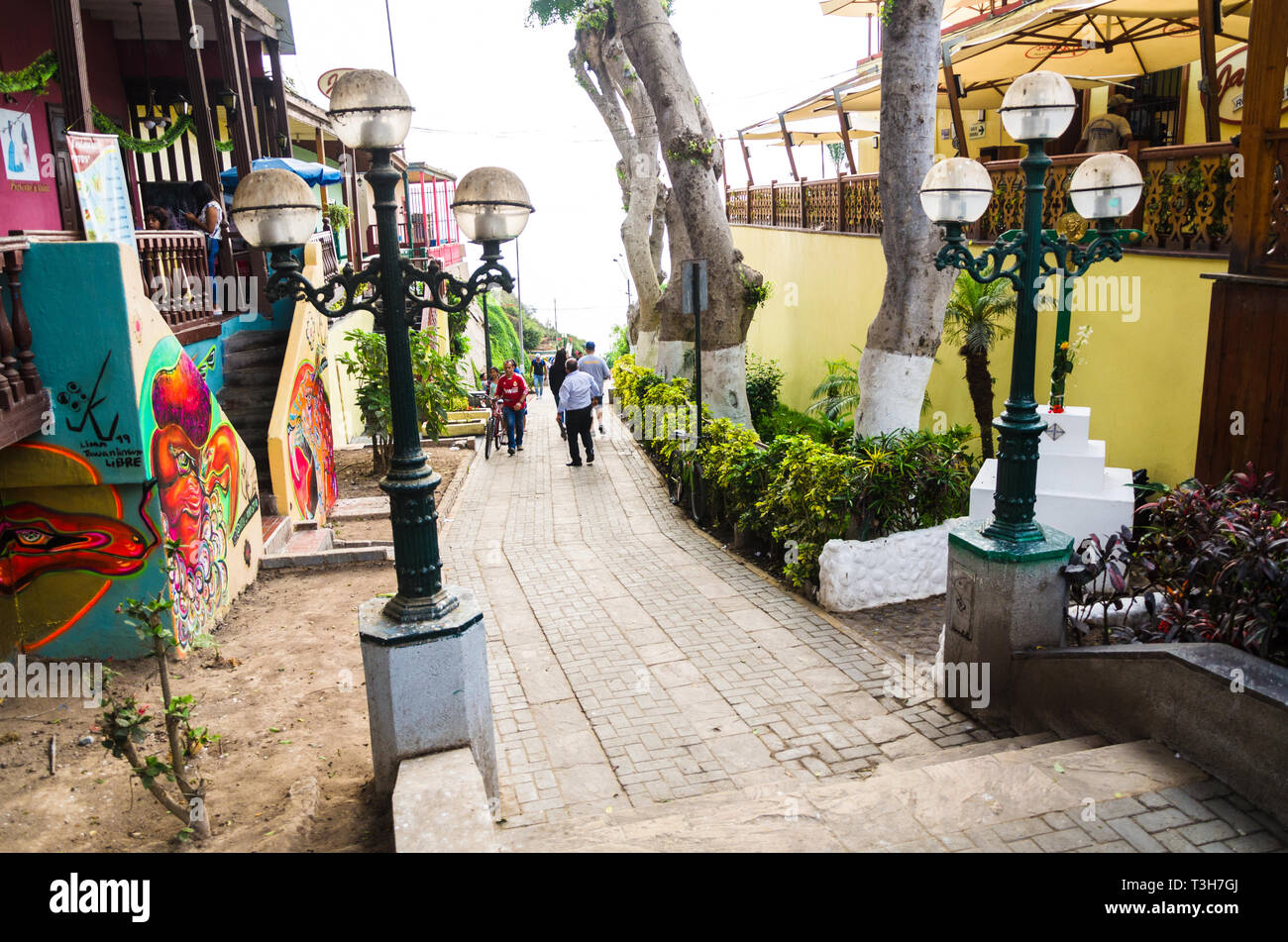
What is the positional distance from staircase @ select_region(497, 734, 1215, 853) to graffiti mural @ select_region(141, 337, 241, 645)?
12.9 feet

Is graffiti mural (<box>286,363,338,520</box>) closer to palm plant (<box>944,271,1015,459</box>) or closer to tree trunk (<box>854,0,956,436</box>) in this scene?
tree trunk (<box>854,0,956,436</box>)

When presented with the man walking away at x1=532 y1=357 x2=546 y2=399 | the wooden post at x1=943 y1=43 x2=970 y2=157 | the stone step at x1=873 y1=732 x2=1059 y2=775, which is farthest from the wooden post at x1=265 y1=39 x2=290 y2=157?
the man walking away at x1=532 y1=357 x2=546 y2=399

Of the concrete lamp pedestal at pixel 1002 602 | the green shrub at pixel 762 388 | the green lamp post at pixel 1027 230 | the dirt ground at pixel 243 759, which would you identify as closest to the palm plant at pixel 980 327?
the green lamp post at pixel 1027 230

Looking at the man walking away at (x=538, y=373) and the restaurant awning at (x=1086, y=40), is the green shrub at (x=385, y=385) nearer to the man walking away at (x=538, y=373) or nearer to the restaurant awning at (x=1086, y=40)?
the restaurant awning at (x=1086, y=40)

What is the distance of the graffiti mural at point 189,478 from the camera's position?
6.80 m

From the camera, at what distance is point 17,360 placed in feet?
19.9

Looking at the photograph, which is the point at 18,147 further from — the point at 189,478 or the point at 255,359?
the point at 189,478

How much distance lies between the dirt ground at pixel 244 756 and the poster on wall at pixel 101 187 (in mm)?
3274

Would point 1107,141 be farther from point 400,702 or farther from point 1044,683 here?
point 400,702

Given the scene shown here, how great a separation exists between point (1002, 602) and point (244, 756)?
15.5 feet

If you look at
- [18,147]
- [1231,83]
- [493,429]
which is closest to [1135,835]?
[1231,83]

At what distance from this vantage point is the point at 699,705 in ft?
20.0

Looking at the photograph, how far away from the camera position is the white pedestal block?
7.34 m
